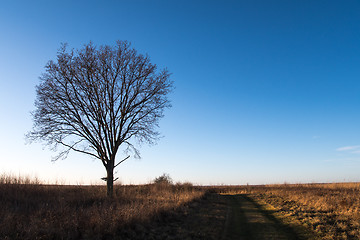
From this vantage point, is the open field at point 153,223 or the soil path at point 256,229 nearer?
the open field at point 153,223

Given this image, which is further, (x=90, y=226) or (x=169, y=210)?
(x=169, y=210)

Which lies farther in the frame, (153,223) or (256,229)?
(256,229)

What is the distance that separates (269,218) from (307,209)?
321 centimetres

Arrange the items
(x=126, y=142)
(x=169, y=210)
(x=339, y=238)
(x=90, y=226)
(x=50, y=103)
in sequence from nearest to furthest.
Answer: (x=90, y=226) < (x=339, y=238) < (x=169, y=210) < (x=50, y=103) < (x=126, y=142)

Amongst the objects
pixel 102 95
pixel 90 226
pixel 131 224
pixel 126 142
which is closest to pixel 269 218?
pixel 131 224

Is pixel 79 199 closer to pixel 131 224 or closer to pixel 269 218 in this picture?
pixel 131 224

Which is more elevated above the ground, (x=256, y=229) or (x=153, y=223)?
(x=153, y=223)

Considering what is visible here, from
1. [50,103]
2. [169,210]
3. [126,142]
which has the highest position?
[50,103]

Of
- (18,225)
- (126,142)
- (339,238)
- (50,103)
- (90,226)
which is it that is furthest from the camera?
(126,142)

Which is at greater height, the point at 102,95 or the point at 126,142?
the point at 102,95

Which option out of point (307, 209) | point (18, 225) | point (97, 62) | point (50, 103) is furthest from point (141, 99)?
point (307, 209)

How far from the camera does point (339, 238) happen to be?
8.11 m

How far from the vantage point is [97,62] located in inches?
647

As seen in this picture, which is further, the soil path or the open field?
the soil path
